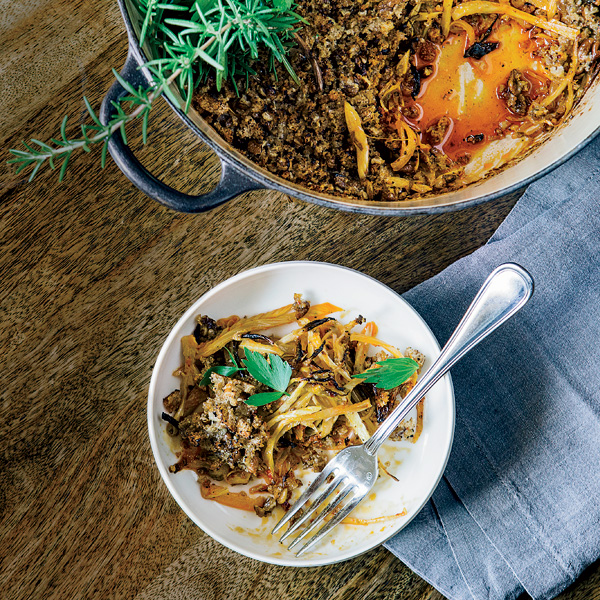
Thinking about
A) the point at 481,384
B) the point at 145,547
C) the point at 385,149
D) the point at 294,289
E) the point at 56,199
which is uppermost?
the point at 56,199

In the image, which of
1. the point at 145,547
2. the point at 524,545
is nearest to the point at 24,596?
the point at 145,547

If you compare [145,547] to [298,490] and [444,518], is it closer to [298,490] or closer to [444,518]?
[298,490]

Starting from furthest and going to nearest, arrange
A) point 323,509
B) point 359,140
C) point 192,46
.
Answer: point 323,509 → point 359,140 → point 192,46

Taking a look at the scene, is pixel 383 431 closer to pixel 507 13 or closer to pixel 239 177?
pixel 239 177

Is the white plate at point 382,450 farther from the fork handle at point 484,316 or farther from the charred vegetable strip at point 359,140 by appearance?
the charred vegetable strip at point 359,140

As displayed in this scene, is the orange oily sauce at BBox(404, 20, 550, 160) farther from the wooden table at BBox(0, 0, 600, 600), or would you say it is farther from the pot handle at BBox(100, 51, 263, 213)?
the pot handle at BBox(100, 51, 263, 213)

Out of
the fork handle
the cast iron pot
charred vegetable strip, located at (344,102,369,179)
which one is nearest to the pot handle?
the cast iron pot

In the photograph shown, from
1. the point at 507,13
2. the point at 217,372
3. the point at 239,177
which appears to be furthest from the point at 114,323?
the point at 507,13
